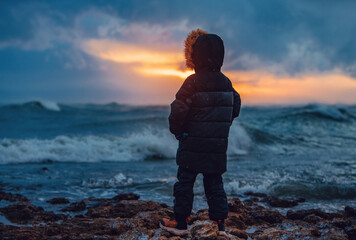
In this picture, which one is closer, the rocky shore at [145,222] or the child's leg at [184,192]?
the child's leg at [184,192]

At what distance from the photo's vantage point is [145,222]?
147 inches

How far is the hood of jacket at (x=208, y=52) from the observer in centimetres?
317

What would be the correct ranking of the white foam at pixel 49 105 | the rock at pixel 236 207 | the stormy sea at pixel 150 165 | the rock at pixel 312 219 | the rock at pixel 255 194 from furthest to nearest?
1. the white foam at pixel 49 105
2. the stormy sea at pixel 150 165
3. the rock at pixel 255 194
4. the rock at pixel 236 207
5. the rock at pixel 312 219

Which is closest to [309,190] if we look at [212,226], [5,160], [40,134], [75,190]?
[212,226]

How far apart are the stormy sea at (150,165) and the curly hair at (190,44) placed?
7.81 feet

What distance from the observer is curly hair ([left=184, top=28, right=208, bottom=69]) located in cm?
334

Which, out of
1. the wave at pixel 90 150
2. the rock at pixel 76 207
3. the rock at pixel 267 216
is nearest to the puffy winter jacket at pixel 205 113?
the rock at pixel 267 216

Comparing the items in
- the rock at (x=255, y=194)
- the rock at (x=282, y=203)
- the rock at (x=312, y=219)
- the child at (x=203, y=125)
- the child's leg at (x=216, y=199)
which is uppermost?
the child at (x=203, y=125)

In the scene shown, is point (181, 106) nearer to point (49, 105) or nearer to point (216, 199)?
point (216, 199)

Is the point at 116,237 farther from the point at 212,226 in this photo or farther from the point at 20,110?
the point at 20,110

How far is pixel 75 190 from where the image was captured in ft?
19.8

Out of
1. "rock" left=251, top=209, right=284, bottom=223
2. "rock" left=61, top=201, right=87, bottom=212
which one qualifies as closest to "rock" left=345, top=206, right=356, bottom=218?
"rock" left=251, top=209, right=284, bottom=223

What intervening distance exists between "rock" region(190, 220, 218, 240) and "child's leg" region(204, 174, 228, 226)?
0.12 m

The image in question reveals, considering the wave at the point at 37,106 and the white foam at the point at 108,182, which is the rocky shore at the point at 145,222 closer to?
the white foam at the point at 108,182
